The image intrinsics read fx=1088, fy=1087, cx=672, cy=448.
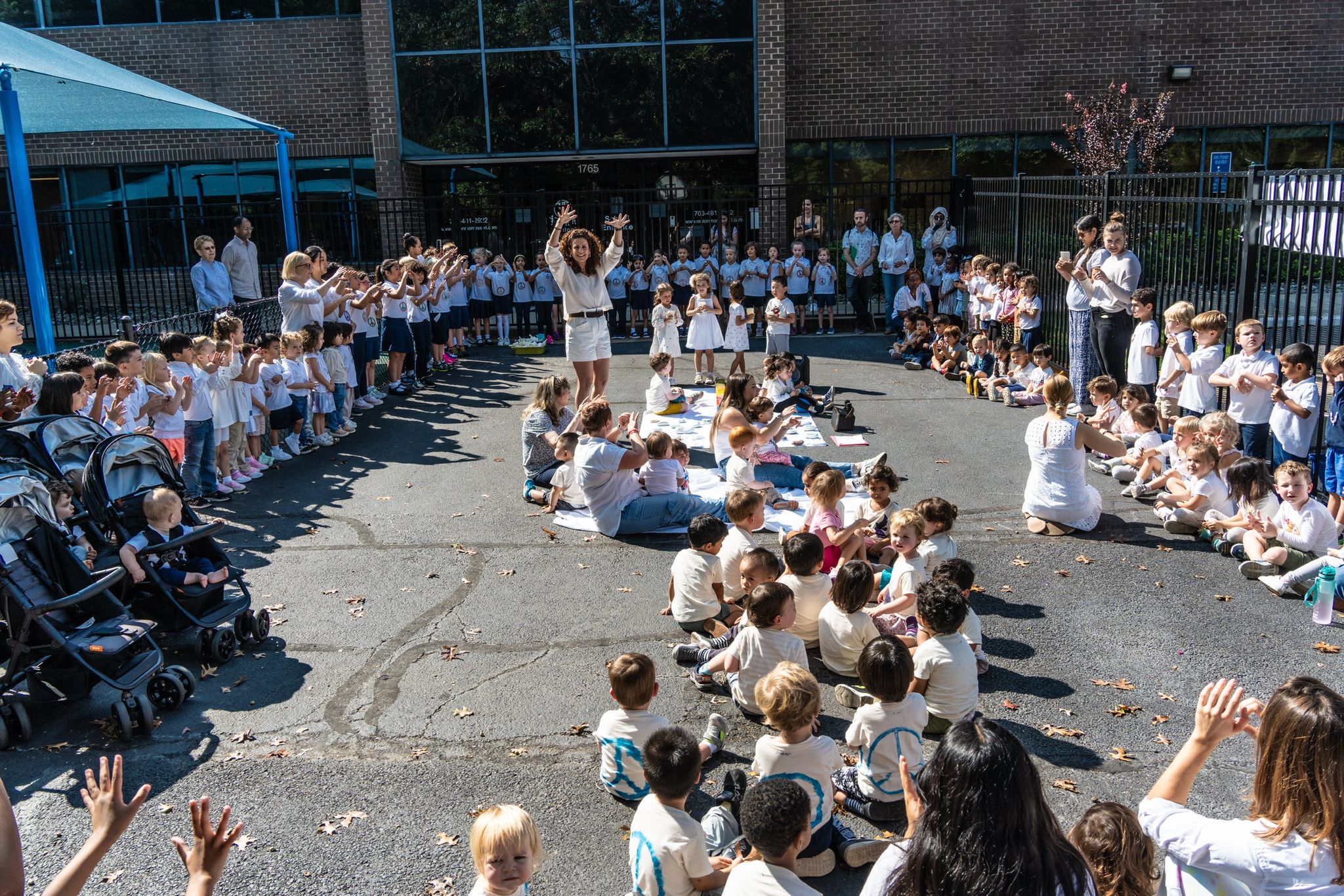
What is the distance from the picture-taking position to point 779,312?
14.8 m

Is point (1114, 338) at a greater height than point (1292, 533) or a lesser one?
greater

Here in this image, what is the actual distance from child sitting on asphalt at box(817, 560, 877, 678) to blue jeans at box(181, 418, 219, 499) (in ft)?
21.4

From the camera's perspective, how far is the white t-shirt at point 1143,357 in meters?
11.4

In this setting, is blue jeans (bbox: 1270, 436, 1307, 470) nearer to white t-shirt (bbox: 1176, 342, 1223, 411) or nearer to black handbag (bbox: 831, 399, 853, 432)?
white t-shirt (bbox: 1176, 342, 1223, 411)

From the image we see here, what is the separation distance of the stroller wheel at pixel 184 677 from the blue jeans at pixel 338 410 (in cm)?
673

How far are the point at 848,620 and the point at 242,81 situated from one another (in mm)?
21543

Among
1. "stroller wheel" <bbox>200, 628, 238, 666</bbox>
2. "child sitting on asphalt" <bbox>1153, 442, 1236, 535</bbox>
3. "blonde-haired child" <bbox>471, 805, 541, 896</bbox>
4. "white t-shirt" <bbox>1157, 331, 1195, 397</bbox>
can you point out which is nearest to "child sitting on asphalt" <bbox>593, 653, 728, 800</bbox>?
"blonde-haired child" <bbox>471, 805, 541, 896</bbox>

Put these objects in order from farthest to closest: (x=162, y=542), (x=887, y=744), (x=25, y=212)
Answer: (x=25, y=212), (x=162, y=542), (x=887, y=744)

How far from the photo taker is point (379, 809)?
5.11 meters

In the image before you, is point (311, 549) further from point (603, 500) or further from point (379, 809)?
point (379, 809)

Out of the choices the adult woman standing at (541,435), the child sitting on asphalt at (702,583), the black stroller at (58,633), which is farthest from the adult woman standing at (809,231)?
the black stroller at (58,633)

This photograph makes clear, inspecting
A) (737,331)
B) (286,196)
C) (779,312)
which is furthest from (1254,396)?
(286,196)

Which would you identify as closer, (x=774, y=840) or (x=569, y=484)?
(x=774, y=840)

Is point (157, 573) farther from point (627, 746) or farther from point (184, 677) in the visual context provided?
point (627, 746)
